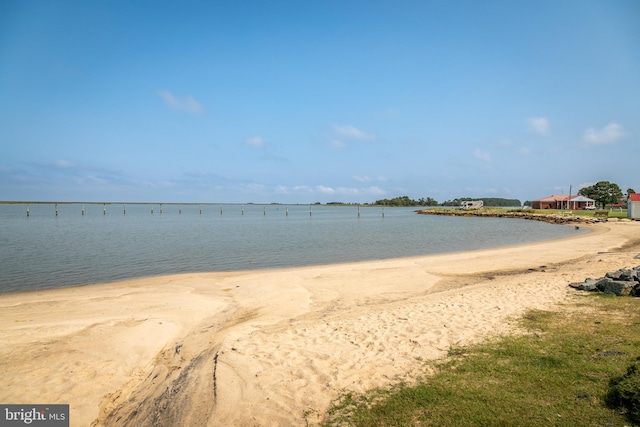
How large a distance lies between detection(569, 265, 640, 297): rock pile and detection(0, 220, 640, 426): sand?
2.87 feet

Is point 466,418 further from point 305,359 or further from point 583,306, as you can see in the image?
point 583,306

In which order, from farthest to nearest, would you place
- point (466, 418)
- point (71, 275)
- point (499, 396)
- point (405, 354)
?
1. point (71, 275)
2. point (405, 354)
3. point (499, 396)
4. point (466, 418)

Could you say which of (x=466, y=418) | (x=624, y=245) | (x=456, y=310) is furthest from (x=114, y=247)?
(x=624, y=245)

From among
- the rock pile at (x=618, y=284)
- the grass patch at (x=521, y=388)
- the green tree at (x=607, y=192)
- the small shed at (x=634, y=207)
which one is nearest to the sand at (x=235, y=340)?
the grass patch at (x=521, y=388)

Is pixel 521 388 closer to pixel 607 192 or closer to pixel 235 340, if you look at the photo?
Result: pixel 235 340

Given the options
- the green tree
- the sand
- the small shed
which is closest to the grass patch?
the sand

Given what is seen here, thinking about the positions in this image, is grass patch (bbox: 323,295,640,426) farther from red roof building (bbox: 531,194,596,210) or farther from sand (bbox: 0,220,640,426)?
red roof building (bbox: 531,194,596,210)

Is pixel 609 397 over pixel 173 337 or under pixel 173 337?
over

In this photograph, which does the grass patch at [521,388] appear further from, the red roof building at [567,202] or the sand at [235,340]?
the red roof building at [567,202]

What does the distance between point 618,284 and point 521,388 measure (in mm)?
8104

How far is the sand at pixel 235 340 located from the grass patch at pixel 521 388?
530 mm

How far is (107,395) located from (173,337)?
10.1 ft

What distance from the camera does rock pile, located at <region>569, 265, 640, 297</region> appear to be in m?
10.4

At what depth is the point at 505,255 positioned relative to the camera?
23.8 metres
